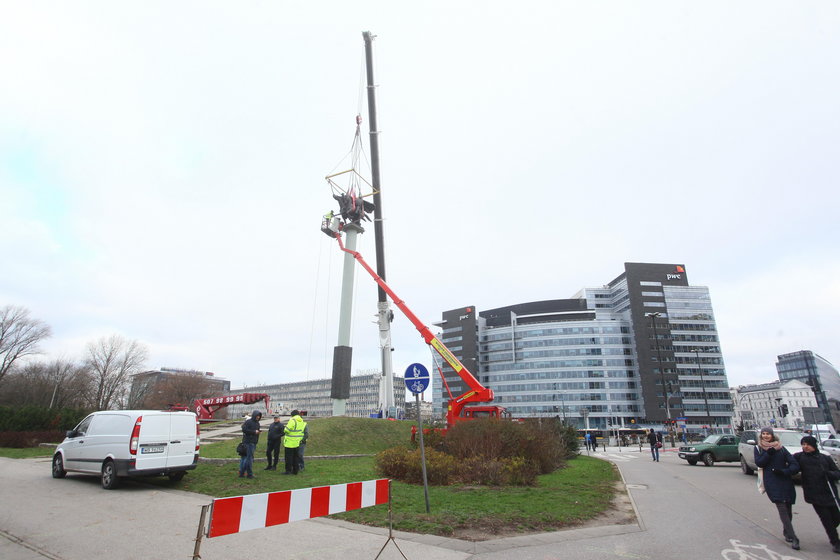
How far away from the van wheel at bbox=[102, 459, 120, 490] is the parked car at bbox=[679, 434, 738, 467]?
23304mm

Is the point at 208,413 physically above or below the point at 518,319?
below

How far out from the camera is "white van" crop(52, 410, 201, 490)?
998cm

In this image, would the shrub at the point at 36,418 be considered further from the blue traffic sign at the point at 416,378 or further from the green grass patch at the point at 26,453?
the blue traffic sign at the point at 416,378

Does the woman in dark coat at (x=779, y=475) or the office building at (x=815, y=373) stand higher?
the office building at (x=815, y=373)

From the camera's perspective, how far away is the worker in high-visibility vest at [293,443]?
12.4m

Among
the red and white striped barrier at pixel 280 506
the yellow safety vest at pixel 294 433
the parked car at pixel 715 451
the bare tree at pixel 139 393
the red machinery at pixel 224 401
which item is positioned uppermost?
the bare tree at pixel 139 393

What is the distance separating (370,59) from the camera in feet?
141

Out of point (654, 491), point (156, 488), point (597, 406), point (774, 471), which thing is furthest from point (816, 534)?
point (597, 406)

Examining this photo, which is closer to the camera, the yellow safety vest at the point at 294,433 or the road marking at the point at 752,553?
the road marking at the point at 752,553

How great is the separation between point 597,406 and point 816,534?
108824mm

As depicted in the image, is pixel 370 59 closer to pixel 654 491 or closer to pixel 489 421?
pixel 489 421

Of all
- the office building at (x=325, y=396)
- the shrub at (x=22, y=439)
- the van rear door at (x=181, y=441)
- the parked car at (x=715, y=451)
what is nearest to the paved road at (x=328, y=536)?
the van rear door at (x=181, y=441)

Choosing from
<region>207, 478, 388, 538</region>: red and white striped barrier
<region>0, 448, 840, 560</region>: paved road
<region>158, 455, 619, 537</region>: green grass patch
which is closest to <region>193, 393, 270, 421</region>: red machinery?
<region>158, 455, 619, 537</region>: green grass patch

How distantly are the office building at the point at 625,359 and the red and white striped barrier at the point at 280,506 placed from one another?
102694mm
